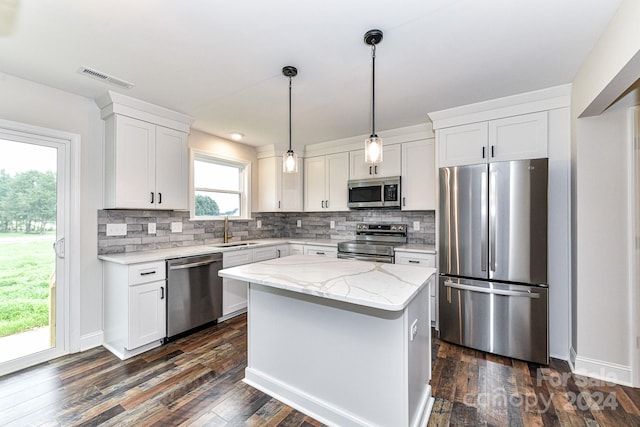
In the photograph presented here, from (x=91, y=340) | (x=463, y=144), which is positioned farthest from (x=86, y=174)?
(x=463, y=144)

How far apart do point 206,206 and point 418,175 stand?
9.49 feet

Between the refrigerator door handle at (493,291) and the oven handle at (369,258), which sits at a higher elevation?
the oven handle at (369,258)

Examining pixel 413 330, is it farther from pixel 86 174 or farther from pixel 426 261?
pixel 86 174

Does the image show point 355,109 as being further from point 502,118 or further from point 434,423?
point 434,423

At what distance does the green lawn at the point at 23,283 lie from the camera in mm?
2381

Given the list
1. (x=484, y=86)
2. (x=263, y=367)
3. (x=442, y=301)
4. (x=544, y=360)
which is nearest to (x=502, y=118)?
(x=484, y=86)

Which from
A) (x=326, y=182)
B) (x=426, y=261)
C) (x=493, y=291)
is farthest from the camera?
(x=326, y=182)

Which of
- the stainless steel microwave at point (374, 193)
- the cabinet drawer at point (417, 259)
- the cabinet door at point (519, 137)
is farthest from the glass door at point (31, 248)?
the cabinet door at point (519, 137)

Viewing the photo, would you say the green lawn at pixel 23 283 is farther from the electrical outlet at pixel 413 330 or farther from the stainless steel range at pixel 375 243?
the electrical outlet at pixel 413 330

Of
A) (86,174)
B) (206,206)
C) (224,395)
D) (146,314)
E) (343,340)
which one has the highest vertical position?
(86,174)

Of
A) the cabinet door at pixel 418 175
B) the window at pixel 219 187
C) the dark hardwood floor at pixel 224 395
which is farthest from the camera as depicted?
the window at pixel 219 187

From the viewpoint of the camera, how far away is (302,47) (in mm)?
1966

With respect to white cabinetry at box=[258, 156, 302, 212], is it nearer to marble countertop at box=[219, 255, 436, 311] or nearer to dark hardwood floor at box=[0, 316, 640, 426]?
marble countertop at box=[219, 255, 436, 311]

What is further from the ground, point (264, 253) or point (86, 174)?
point (86, 174)
